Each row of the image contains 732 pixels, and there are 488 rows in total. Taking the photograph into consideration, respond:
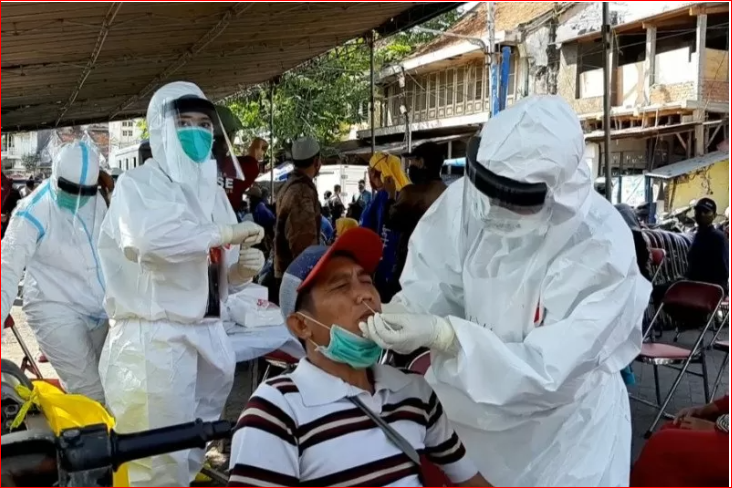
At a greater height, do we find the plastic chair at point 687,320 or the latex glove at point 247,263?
the latex glove at point 247,263

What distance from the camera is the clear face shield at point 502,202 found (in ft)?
5.20

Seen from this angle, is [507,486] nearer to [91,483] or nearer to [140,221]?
[91,483]

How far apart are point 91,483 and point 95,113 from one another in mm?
15513

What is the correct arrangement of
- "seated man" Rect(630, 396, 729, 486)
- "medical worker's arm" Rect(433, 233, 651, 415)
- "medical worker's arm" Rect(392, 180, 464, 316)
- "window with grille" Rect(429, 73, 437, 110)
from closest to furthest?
"medical worker's arm" Rect(433, 233, 651, 415), "medical worker's arm" Rect(392, 180, 464, 316), "seated man" Rect(630, 396, 729, 486), "window with grille" Rect(429, 73, 437, 110)

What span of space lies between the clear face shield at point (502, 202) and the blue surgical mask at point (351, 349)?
0.40 metres

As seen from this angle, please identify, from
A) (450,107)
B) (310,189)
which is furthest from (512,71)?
(310,189)

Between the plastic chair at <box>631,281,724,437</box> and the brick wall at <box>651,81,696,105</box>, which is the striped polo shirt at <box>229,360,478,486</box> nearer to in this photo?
the plastic chair at <box>631,281,724,437</box>

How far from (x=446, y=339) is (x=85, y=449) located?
32.1 inches

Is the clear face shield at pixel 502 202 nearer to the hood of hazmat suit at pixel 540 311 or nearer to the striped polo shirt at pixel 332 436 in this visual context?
the hood of hazmat suit at pixel 540 311

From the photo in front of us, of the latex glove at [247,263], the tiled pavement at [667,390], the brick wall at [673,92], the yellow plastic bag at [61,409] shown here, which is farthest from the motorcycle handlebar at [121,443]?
the brick wall at [673,92]

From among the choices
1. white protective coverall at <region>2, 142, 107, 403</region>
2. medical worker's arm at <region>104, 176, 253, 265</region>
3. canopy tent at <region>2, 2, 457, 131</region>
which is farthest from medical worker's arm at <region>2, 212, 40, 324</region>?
canopy tent at <region>2, 2, 457, 131</region>

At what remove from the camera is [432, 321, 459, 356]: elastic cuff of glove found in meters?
1.53

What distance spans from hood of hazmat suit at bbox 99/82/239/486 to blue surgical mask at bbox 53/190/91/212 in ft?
3.63

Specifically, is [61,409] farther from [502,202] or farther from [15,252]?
[15,252]
